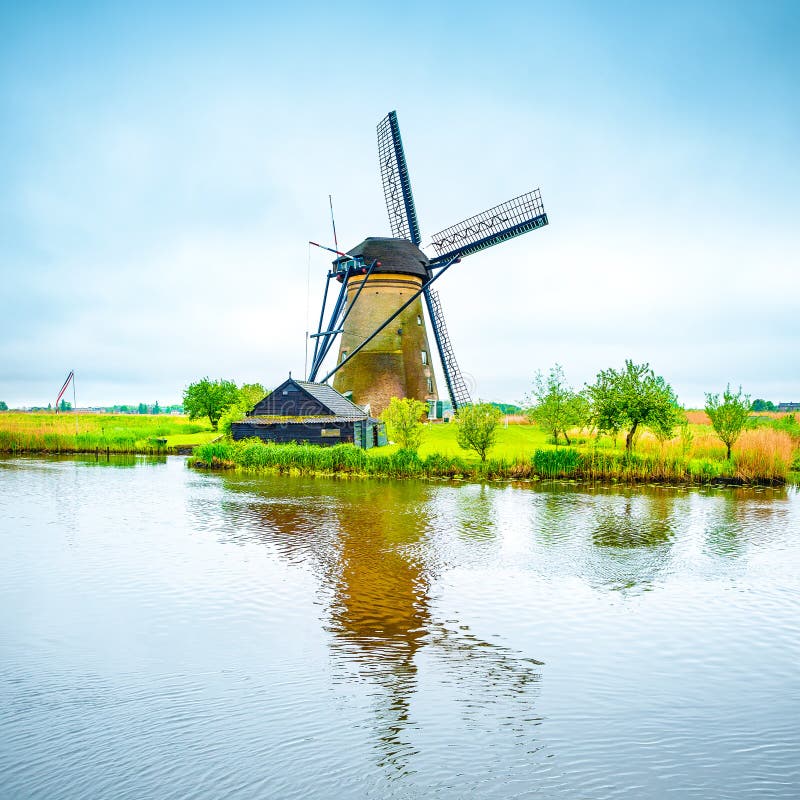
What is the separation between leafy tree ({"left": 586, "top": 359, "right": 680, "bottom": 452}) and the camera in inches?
997

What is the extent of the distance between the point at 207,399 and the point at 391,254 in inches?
683

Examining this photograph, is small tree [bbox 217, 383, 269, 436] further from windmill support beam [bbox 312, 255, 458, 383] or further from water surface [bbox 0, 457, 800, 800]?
water surface [bbox 0, 457, 800, 800]

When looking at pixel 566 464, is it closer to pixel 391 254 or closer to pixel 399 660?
pixel 391 254

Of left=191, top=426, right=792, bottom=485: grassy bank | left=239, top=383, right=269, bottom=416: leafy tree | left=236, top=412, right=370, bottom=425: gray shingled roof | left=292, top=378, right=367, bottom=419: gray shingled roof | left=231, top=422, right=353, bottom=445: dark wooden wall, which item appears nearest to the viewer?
left=191, top=426, right=792, bottom=485: grassy bank

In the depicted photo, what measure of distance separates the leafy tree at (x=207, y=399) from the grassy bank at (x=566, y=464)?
18.6m

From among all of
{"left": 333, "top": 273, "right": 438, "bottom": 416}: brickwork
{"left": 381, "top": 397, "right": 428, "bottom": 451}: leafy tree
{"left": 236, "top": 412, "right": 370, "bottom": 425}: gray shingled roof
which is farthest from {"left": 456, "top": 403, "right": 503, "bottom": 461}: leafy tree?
{"left": 333, "top": 273, "right": 438, "bottom": 416}: brickwork

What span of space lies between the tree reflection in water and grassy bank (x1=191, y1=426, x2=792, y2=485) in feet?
18.5

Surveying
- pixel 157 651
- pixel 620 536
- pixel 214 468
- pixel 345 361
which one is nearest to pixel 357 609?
pixel 157 651

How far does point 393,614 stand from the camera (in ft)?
31.1

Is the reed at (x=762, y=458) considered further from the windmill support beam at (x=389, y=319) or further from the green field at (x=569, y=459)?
the windmill support beam at (x=389, y=319)

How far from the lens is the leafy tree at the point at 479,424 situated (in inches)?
1041

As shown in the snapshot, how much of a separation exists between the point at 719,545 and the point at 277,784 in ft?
36.8

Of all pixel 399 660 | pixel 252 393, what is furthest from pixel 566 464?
pixel 252 393

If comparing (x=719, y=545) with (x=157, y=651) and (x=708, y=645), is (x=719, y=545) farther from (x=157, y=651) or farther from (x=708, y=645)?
(x=157, y=651)
